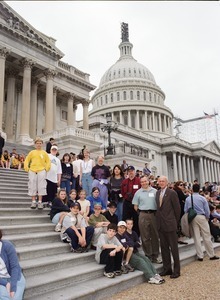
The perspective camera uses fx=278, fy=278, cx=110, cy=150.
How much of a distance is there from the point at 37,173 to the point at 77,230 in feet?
8.11

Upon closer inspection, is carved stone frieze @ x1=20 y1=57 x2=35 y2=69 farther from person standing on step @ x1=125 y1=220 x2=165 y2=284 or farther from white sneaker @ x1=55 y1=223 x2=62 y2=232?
person standing on step @ x1=125 y1=220 x2=165 y2=284

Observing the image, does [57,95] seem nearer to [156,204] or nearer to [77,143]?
[77,143]

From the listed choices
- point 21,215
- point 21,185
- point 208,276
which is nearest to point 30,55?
point 21,185

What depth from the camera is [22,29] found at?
25141 millimetres

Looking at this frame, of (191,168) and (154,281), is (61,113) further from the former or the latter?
(191,168)

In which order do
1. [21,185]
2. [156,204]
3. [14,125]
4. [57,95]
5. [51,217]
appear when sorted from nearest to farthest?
1. [156,204]
2. [51,217]
3. [21,185]
4. [14,125]
5. [57,95]

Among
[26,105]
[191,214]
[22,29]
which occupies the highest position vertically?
[22,29]

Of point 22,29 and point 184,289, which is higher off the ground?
point 22,29

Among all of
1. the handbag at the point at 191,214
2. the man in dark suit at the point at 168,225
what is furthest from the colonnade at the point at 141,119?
the man in dark suit at the point at 168,225

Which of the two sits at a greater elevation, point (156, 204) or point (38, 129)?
point (38, 129)

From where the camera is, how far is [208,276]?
237 inches

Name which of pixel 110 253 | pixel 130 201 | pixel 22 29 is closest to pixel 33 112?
pixel 22 29

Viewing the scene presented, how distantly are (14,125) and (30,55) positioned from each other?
6.86 metres

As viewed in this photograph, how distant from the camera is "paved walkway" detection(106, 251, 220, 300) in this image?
188 inches
